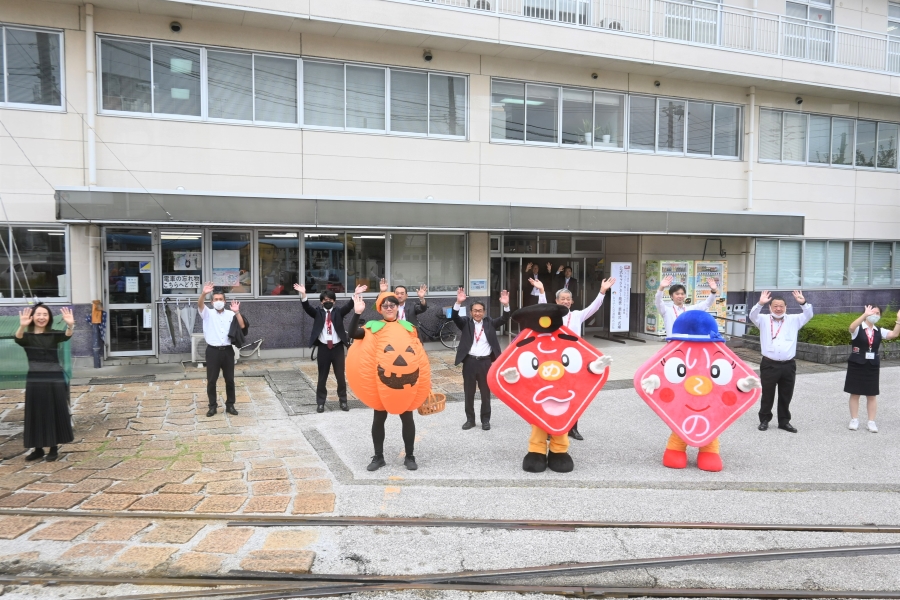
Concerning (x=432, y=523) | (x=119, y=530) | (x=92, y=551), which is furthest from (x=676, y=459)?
(x=92, y=551)

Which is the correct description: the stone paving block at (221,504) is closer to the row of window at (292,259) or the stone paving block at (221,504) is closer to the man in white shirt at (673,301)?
the man in white shirt at (673,301)

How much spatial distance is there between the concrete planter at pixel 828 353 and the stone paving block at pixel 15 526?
1451cm

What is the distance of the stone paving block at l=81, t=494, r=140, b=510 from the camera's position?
5902 mm

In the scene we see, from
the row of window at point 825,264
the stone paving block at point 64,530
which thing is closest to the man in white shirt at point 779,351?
the stone paving block at point 64,530

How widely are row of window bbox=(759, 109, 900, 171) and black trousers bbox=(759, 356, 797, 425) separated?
35.5 feet

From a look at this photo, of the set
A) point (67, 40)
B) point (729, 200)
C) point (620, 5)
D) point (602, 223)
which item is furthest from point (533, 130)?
point (67, 40)

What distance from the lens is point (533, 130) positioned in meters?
15.4

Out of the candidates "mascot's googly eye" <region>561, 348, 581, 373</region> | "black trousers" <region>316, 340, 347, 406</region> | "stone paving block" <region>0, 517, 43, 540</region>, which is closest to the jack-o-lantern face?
"mascot's googly eye" <region>561, 348, 581, 373</region>

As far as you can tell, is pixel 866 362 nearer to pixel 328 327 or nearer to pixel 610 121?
pixel 328 327

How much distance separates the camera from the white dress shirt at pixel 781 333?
874 cm

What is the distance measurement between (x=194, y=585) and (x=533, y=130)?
42.6ft

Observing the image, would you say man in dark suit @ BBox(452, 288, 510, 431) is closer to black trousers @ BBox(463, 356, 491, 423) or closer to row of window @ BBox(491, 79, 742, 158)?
black trousers @ BBox(463, 356, 491, 423)

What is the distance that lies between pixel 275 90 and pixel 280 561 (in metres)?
10.8

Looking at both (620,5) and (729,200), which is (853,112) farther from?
(620,5)
